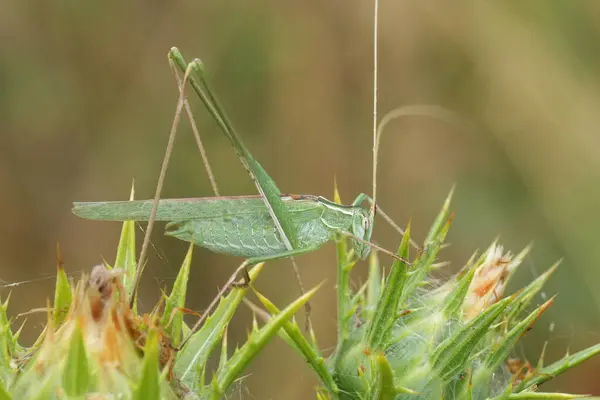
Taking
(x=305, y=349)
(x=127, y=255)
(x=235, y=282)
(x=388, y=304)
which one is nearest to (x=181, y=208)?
(x=235, y=282)

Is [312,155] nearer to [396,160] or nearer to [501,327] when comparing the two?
[396,160]

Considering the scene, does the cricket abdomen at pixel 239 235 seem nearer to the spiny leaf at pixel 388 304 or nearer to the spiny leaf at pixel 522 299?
the spiny leaf at pixel 388 304

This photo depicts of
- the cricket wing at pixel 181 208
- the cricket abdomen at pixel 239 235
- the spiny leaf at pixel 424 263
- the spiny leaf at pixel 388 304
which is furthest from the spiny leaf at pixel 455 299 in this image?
the cricket wing at pixel 181 208

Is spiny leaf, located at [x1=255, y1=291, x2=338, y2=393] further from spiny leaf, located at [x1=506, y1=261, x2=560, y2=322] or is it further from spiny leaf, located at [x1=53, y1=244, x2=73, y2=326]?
spiny leaf, located at [x1=506, y1=261, x2=560, y2=322]

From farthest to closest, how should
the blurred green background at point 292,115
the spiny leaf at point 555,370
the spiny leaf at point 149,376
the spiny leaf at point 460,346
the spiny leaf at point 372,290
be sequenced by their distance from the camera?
the blurred green background at point 292,115 < the spiny leaf at point 372,290 < the spiny leaf at point 555,370 < the spiny leaf at point 460,346 < the spiny leaf at point 149,376

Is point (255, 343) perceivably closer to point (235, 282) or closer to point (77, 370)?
point (77, 370)

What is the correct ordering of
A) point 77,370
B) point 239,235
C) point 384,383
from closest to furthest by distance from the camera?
point 77,370 < point 384,383 < point 239,235

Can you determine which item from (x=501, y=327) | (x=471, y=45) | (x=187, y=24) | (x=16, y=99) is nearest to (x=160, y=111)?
(x=187, y=24)
